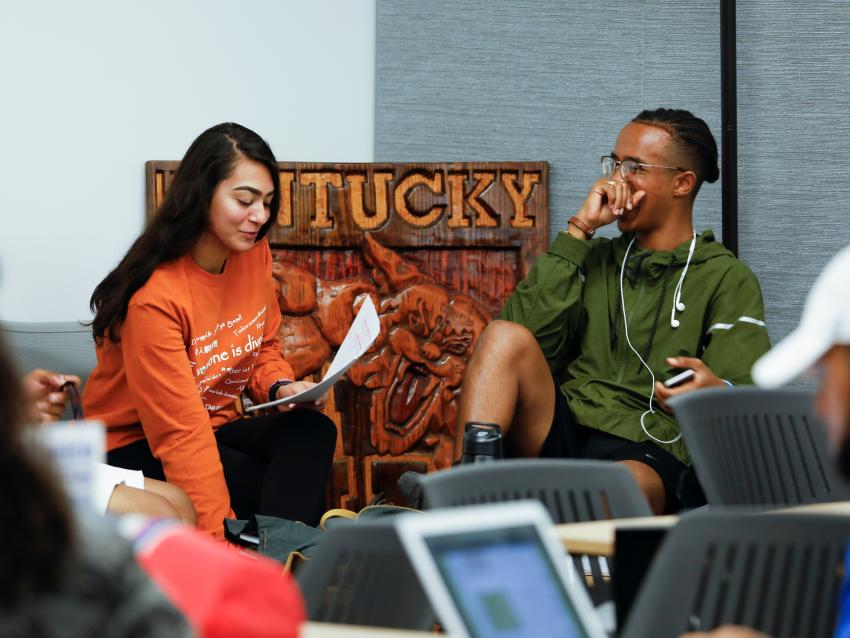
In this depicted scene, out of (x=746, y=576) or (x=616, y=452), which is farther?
(x=616, y=452)

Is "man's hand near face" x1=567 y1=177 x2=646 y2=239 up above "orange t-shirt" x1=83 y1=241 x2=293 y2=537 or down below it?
above

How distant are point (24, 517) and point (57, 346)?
2352 millimetres

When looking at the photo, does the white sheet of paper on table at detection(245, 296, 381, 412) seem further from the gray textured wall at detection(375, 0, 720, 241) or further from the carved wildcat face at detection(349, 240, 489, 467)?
the gray textured wall at detection(375, 0, 720, 241)

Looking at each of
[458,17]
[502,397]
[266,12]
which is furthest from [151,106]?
[502,397]

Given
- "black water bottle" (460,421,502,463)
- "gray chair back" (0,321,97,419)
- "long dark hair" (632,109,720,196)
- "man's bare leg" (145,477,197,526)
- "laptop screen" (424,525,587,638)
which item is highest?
"long dark hair" (632,109,720,196)

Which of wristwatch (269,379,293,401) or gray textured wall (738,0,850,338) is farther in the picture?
gray textured wall (738,0,850,338)

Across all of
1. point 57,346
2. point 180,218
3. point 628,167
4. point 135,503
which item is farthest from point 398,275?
point 135,503

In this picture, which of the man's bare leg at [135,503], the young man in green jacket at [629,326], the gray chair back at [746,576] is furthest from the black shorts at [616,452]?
the gray chair back at [746,576]

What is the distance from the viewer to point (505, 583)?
822 mm

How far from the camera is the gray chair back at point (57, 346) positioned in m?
2.83

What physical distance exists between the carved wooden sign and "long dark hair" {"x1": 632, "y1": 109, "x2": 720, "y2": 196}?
43 cm

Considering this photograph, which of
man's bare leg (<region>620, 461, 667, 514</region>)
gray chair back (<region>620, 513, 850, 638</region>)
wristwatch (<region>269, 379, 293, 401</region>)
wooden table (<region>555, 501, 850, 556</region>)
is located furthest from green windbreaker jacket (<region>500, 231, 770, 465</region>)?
gray chair back (<region>620, 513, 850, 638</region>)

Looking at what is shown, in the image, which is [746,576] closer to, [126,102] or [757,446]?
[757,446]

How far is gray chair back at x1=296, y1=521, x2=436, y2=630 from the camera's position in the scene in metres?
1.03
